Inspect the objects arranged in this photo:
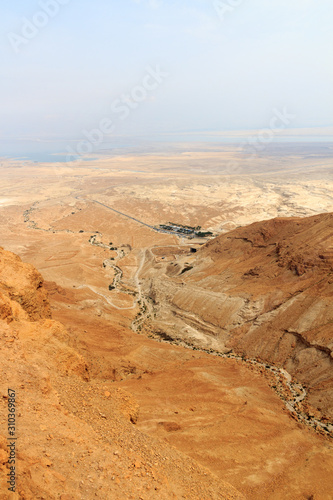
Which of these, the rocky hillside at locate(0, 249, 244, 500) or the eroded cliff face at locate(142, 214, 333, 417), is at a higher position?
the rocky hillside at locate(0, 249, 244, 500)

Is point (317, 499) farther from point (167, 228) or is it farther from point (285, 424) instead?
point (167, 228)

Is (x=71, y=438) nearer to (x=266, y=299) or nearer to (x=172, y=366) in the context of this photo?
(x=172, y=366)

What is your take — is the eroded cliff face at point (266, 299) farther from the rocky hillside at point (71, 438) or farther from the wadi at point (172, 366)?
the rocky hillside at point (71, 438)

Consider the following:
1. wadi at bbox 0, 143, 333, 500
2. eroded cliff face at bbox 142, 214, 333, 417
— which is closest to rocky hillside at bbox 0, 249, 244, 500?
wadi at bbox 0, 143, 333, 500

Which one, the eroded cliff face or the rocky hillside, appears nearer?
the rocky hillside

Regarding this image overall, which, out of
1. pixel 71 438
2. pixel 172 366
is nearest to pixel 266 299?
pixel 172 366

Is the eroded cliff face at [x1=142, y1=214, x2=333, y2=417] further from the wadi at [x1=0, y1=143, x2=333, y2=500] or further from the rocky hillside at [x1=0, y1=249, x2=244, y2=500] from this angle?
the rocky hillside at [x1=0, y1=249, x2=244, y2=500]
